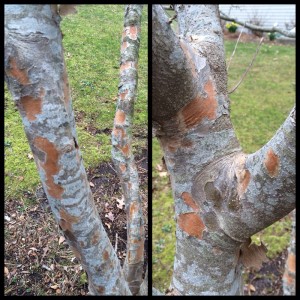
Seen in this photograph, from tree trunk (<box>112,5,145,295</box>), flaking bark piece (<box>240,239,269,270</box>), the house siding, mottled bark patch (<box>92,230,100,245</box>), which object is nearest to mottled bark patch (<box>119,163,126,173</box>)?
tree trunk (<box>112,5,145,295</box>)

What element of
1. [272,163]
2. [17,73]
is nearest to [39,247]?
[17,73]

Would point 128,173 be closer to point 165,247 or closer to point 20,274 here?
point 20,274

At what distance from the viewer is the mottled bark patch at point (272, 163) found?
0.57 metres

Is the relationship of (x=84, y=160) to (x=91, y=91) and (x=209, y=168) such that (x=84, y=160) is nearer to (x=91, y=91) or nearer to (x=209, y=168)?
(x=91, y=91)

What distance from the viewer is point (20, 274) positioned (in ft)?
1.86

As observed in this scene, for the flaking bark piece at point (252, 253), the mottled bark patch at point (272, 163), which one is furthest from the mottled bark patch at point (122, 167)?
the flaking bark piece at point (252, 253)

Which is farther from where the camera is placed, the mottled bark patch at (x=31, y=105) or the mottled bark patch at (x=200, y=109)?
the mottled bark patch at (x=200, y=109)

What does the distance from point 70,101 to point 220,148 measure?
0.31 metres

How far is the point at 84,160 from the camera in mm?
565

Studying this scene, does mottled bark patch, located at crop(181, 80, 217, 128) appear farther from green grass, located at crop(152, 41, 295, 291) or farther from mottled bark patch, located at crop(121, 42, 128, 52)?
green grass, located at crop(152, 41, 295, 291)

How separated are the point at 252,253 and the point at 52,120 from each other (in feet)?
1.67

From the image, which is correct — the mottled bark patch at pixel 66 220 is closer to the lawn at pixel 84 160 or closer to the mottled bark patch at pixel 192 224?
the lawn at pixel 84 160

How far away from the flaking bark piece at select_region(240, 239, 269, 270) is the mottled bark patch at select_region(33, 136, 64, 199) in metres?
0.42

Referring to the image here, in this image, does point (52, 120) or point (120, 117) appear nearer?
point (52, 120)
